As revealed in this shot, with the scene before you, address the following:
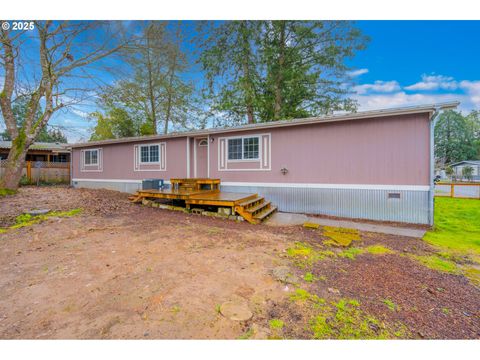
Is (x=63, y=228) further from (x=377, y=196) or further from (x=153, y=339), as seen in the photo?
(x=377, y=196)

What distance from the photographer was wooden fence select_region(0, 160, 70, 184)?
13.6 m

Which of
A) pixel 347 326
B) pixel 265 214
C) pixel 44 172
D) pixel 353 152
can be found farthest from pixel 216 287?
pixel 44 172

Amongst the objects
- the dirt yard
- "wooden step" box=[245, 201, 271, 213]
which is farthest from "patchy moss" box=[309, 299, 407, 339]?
"wooden step" box=[245, 201, 271, 213]

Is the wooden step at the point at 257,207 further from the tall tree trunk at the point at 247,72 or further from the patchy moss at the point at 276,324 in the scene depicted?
the tall tree trunk at the point at 247,72

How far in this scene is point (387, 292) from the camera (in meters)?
2.50

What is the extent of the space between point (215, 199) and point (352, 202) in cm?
408

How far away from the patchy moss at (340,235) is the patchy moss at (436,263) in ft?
3.44

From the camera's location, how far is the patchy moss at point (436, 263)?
3.33 meters

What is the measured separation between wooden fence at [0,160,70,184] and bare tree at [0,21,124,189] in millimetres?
6503

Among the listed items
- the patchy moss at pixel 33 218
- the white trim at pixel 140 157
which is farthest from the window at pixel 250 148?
the patchy moss at pixel 33 218

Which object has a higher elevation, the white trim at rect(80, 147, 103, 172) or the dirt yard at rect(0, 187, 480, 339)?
the white trim at rect(80, 147, 103, 172)

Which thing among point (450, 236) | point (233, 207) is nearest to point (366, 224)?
point (450, 236)

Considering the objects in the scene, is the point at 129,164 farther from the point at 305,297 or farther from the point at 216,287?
the point at 305,297

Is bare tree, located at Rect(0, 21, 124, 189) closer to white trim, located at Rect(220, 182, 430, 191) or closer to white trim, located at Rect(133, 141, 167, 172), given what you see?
white trim, located at Rect(133, 141, 167, 172)
